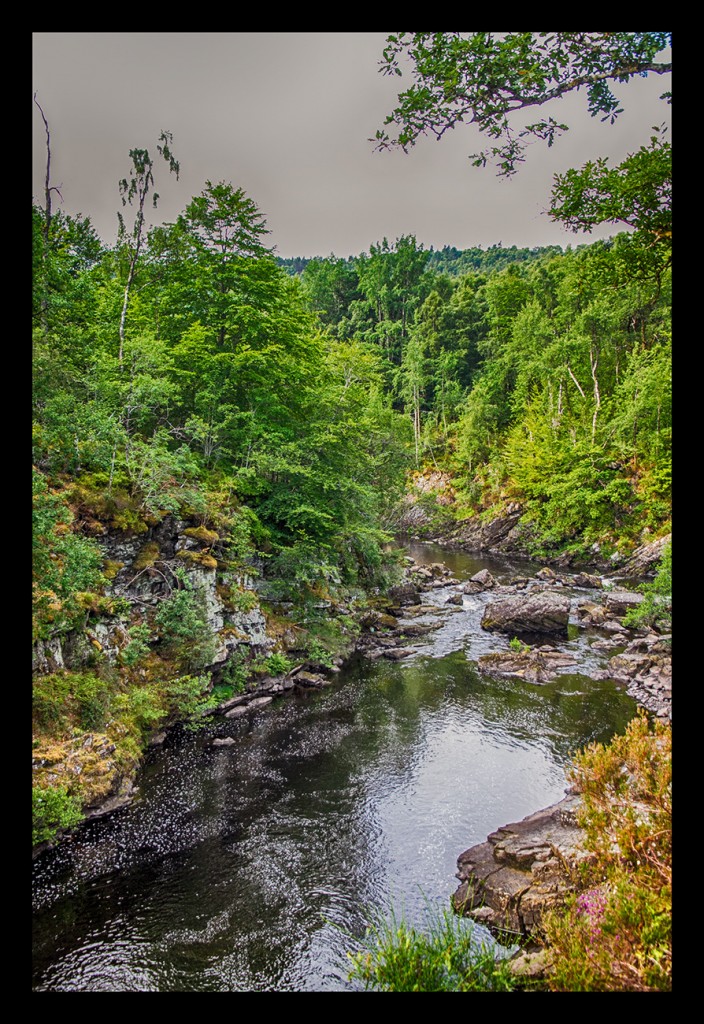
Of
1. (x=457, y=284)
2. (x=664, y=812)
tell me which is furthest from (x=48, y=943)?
(x=457, y=284)

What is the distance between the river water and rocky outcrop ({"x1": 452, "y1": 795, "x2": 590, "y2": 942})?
0.40 metres

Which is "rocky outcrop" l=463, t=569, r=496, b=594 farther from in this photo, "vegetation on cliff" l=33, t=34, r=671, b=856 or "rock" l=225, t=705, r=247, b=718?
"rock" l=225, t=705, r=247, b=718

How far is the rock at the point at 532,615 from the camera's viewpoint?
18781mm

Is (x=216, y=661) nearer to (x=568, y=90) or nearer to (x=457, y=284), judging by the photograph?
(x=568, y=90)

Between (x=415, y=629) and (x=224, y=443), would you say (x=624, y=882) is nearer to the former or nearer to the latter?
(x=224, y=443)

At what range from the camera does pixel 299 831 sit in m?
9.02

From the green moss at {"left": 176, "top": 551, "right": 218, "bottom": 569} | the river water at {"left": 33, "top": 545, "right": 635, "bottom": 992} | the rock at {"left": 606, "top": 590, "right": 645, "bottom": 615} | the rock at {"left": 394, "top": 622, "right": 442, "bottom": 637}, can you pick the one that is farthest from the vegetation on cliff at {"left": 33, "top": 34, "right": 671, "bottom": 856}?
the rock at {"left": 606, "top": 590, "right": 645, "bottom": 615}

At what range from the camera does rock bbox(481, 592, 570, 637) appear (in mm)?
18781

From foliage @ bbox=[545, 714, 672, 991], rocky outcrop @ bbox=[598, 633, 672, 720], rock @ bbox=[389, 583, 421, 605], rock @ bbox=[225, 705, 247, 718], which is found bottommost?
rock @ bbox=[225, 705, 247, 718]

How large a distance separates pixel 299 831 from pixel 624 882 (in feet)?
21.9

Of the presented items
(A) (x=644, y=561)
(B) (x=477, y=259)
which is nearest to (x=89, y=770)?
(A) (x=644, y=561)
